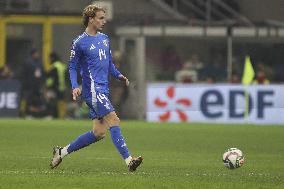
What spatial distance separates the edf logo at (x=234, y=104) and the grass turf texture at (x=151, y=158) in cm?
304

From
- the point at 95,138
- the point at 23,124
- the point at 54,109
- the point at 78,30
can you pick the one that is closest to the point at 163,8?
the point at 78,30

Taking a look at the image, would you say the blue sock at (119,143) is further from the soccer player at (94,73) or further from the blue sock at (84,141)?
the blue sock at (84,141)

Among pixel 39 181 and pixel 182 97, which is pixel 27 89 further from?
pixel 39 181

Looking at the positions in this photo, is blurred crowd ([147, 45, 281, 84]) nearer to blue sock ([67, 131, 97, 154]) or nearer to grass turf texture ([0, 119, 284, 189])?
grass turf texture ([0, 119, 284, 189])

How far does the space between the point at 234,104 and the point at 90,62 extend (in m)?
16.5

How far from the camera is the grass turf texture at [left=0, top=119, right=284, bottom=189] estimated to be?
466 inches

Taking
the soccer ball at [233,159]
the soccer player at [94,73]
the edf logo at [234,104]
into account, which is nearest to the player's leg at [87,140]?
the soccer player at [94,73]

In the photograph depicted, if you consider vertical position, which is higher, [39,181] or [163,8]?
[163,8]

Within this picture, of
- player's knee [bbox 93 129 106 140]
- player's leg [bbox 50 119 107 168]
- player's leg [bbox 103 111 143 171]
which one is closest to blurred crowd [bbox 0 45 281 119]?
player's leg [bbox 50 119 107 168]

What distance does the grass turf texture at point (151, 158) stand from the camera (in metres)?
11.8

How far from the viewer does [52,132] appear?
22.9m

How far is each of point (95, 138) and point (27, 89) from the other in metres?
18.7

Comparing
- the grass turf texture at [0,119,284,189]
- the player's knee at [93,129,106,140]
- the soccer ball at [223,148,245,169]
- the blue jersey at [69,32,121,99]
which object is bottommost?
the grass turf texture at [0,119,284,189]

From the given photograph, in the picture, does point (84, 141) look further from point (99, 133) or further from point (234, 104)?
point (234, 104)
